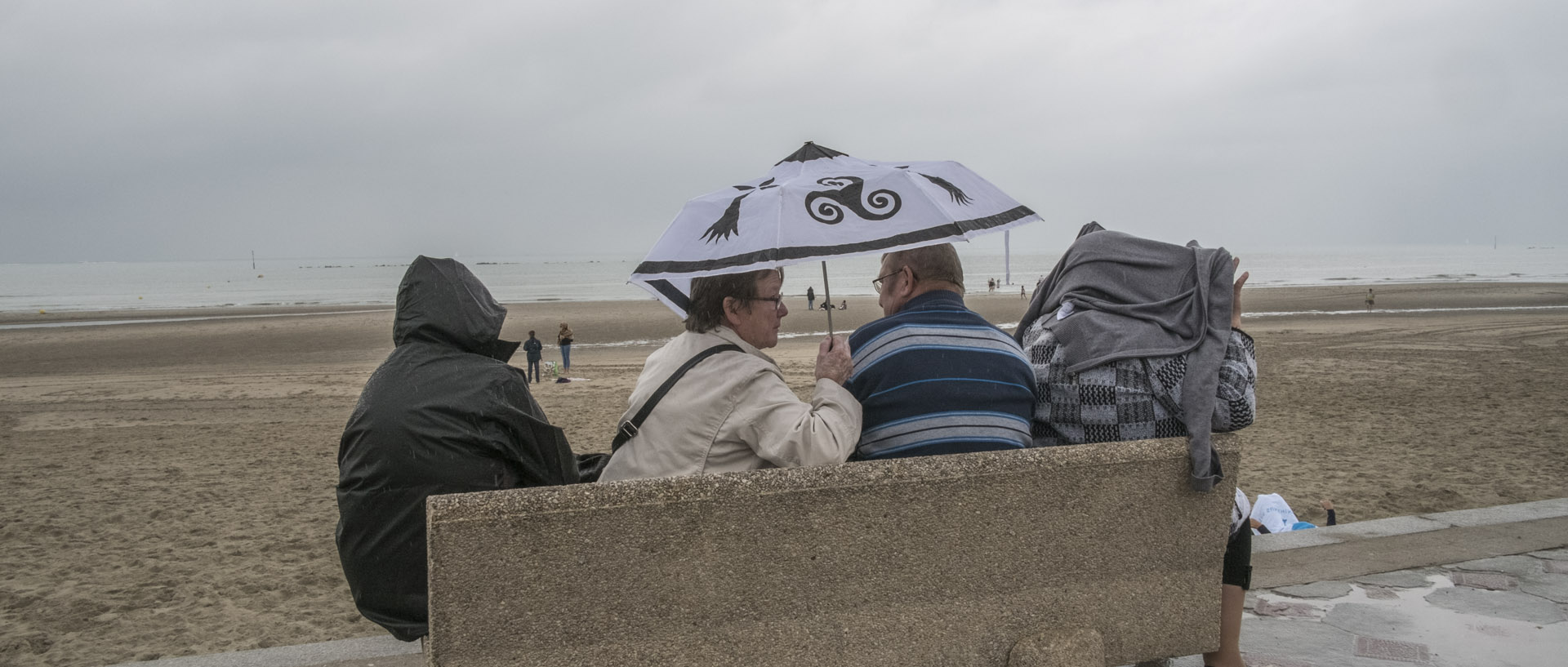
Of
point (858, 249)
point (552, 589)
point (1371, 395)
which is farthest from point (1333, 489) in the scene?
point (552, 589)

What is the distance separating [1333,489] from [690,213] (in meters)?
6.25

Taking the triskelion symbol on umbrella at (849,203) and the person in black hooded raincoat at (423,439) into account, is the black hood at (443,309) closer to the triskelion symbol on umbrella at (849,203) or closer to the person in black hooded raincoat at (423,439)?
the person in black hooded raincoat at (423,439)

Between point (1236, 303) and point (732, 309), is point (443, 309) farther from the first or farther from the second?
point (1236, 303)

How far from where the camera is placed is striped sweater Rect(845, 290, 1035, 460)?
2611 millimetres

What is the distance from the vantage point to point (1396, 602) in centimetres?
395

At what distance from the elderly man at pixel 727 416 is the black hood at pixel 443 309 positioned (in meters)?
0.55

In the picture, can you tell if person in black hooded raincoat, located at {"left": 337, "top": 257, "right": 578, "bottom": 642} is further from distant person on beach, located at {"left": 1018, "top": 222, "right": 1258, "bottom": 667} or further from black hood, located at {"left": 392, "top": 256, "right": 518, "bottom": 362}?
distant person on beach, located at {"left": 1018, "top": 222, "right": 1258, "bottom": 667}

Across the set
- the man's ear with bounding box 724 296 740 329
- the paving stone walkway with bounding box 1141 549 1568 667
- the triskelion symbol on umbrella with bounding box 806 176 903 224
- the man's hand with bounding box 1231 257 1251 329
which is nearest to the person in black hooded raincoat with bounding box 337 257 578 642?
the man's ear with bounding box 724 296 740 329

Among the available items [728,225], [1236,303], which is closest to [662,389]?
[728,225]

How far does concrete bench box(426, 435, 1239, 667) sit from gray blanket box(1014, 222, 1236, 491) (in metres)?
0.14

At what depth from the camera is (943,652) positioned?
2521 mm

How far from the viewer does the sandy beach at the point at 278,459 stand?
17.1ft

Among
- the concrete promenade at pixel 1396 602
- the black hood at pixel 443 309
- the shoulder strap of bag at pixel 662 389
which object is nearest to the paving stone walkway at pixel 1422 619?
the concrete promenade at pixel 1396 602

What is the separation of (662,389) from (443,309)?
2.54 ft
